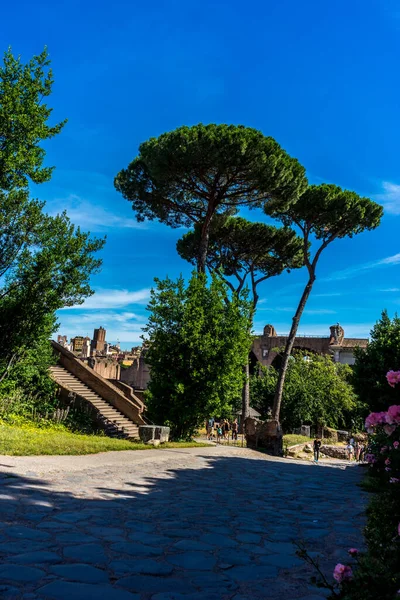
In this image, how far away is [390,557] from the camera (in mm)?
3059

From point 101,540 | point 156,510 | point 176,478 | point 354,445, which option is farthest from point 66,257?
point 354,445

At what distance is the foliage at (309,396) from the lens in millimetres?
29312

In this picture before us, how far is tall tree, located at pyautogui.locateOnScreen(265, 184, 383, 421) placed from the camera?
2148cm

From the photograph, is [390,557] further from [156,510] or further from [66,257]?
[66,257]

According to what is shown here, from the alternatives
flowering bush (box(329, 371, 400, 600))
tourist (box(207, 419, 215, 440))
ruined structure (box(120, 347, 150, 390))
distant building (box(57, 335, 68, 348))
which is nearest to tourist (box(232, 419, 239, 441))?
tourist (box(207, 419, 215, 440))

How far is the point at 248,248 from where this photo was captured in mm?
23953

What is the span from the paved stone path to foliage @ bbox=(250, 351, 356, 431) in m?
21.5

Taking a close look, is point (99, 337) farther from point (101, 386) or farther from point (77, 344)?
point (101, 386)

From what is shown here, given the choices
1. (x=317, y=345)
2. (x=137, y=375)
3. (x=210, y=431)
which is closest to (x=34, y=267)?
(x=210, y=431)

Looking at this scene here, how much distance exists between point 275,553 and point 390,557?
1142mm

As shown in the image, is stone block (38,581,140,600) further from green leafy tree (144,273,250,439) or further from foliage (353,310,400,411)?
green leafy tree (144,273,250,439)

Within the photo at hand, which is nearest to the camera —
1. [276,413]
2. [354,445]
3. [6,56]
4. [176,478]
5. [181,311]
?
[176,478]

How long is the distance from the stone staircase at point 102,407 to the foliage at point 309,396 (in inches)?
576

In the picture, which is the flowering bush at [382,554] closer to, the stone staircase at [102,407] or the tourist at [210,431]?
the stone staircase at [102,407]
